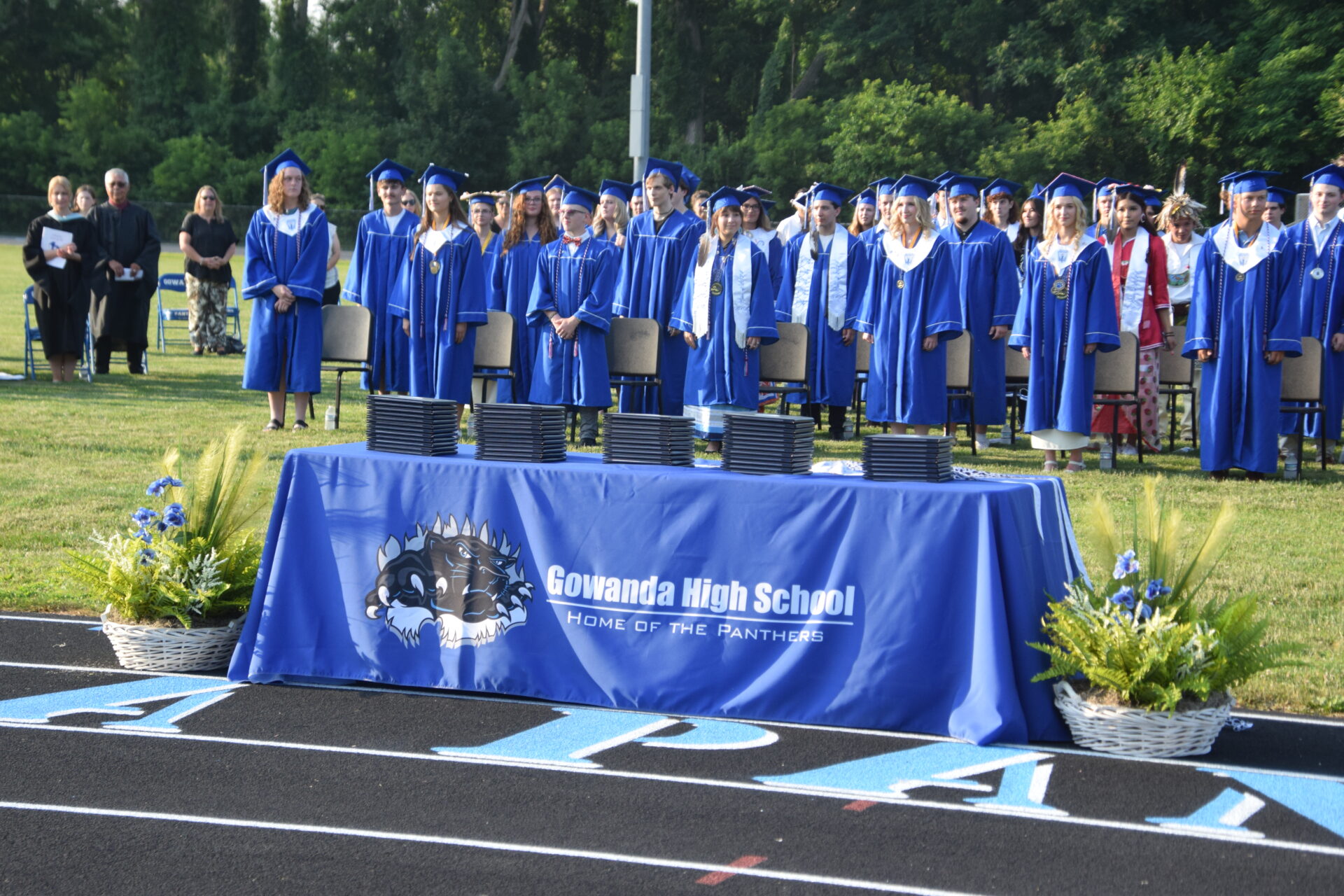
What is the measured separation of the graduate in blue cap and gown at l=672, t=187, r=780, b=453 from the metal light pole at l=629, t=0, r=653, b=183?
15.7ft

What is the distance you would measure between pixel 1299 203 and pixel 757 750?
9625mm

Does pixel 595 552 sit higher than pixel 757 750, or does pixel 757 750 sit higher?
pixel 595 552

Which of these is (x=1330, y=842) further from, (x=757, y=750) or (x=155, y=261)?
(x=155, y=261)

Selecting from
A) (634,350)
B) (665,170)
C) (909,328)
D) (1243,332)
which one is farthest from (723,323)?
(1243,332)

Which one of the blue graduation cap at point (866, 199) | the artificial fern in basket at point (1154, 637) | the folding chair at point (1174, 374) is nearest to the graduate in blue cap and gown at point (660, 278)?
the blue graduation cap at point (866, 199)

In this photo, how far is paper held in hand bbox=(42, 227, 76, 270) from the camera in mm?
14328

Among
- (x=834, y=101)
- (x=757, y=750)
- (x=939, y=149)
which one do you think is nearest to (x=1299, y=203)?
(x=757, y=750)

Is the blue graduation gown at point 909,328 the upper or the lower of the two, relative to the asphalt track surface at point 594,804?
upper

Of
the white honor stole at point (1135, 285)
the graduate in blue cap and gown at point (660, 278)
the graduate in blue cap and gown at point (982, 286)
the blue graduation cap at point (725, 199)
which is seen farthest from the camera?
the graduate in blue cap and gown at point (660, 278)

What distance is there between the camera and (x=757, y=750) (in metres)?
4.66

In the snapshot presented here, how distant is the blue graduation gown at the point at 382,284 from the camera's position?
39.4 ft

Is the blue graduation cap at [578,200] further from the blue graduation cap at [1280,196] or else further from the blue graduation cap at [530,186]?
the blue graduation cap at [1280,196]

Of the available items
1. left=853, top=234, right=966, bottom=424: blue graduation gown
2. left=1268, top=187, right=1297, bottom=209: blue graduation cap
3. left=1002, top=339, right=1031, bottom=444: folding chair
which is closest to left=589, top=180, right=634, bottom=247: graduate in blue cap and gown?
left=853, top=234, right=966, bottom=424: blue graduation gown

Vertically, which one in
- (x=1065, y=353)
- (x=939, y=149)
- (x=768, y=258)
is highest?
(x=939, y=149)
